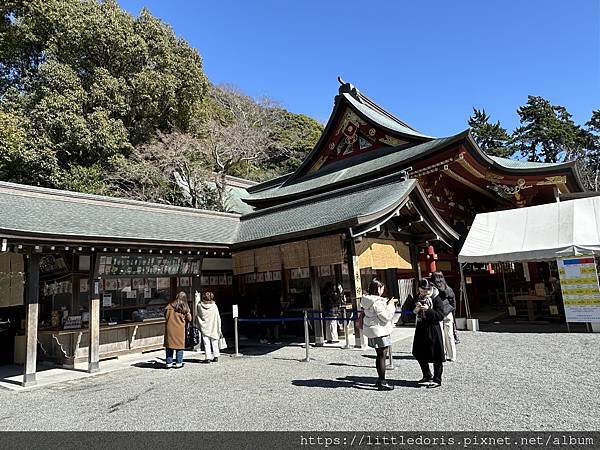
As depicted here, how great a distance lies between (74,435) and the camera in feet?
14.7

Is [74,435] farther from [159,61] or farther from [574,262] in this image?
[159,61]

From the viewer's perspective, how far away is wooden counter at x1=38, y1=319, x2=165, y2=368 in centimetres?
877

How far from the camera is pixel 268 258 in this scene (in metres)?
10.1

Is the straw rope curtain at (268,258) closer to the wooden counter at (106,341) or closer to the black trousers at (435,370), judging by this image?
the wooden counter at (106,341)

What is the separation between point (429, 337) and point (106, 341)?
7.49 m

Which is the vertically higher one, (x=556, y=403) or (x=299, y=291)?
(x=299, y=291)

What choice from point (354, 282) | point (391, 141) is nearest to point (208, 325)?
point (354, 282)

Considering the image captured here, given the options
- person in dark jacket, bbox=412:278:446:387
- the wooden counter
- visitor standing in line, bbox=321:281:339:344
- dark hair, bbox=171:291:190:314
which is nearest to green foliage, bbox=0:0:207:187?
the wooden counter

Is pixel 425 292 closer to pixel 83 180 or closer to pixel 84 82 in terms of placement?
pixel 83 180

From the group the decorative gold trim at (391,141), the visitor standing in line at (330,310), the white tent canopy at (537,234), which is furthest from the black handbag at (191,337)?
the decorative gold trim at (391,141)

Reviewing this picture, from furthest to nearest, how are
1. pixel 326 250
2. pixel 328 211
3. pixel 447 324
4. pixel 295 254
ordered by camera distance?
1. pixel 328 211
2. pixel 295 254
3. pixel 326 250
4. pixel 447 324

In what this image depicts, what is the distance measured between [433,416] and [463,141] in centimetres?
955

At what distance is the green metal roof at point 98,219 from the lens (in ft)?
24.8

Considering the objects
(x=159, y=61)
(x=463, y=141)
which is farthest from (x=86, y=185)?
(x=463, y=141)
